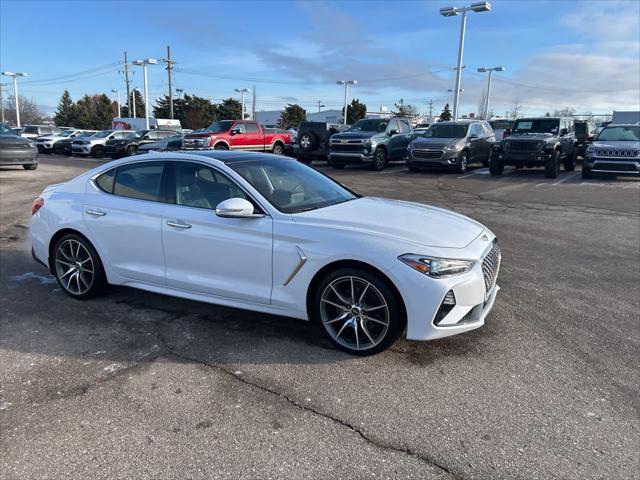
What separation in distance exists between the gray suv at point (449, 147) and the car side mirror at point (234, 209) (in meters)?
15.5

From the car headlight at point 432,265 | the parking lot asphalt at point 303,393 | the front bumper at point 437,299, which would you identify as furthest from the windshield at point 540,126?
the car headlight at point 432,265

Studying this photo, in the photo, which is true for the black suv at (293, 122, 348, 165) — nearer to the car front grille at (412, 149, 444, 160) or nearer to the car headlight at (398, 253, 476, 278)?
the car front grille at (412, 149, 444, 160)

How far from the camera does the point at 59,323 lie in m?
4.63

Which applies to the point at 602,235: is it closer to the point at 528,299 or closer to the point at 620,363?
the point at 528,299

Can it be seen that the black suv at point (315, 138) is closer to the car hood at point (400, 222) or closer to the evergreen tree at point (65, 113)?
the car hood at point (400, 222)

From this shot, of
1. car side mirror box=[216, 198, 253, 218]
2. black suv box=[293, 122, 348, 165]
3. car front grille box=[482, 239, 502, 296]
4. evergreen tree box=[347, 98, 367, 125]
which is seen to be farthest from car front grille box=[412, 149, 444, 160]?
evergreen tree box=[347, 98, 367, 125]

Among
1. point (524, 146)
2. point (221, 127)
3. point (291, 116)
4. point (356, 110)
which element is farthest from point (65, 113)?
point (524, 146)

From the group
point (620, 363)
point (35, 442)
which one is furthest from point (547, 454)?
point (35, 442)

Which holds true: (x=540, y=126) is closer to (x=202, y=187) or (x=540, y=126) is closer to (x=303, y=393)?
(x=202, y=187)

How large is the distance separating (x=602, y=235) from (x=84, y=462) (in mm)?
8567

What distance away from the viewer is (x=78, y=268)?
5152mm

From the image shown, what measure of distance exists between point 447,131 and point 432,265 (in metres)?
17.0

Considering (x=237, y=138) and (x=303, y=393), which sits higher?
(x=237, y=138)

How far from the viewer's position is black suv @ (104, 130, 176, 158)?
28281mm
